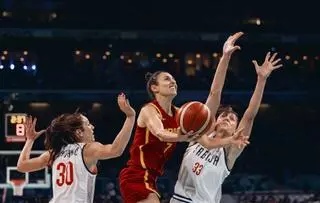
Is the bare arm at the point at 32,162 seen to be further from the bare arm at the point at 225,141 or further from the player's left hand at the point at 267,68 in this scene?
the player's left hand at the point at 267,68

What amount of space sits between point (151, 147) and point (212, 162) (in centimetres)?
57

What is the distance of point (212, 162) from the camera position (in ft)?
19.9

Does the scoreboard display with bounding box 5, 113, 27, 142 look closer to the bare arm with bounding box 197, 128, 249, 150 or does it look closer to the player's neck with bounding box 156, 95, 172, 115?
the player's neck with bounding box 156, 95, 172, 115

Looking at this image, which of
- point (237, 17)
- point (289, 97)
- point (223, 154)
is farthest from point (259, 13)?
point (223, 154)

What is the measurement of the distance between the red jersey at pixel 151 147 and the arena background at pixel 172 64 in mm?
12798

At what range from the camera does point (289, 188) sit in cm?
1961

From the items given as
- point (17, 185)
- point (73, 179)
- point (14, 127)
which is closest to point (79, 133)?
point (73, 179)

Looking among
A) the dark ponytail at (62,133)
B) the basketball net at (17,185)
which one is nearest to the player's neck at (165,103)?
the dark ponytail at (62,133)

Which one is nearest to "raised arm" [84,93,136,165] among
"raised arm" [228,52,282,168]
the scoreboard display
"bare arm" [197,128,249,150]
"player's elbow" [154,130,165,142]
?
"player's elbow" [154,130,165,142]

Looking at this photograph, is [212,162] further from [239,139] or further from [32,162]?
[32,162]

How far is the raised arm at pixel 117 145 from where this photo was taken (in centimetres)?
514

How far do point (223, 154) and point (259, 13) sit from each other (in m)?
15.6

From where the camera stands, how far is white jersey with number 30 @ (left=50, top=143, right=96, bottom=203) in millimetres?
5223

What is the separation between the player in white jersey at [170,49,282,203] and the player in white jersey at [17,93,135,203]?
0.98 m
